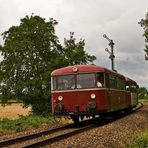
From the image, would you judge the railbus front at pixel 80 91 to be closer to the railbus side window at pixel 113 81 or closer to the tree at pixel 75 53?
the railbus side window at pixel 113 81

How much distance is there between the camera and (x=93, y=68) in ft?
74.3

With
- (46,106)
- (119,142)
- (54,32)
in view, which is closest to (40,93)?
(46,106)

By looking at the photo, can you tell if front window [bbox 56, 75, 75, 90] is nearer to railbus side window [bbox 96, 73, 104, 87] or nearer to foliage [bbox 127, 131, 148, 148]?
railbus side window [bbox 96, 73, 104, 87]

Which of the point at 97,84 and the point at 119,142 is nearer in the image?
the point at 119,142

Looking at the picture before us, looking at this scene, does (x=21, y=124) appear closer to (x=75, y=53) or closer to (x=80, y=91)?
(x=80, y=91)

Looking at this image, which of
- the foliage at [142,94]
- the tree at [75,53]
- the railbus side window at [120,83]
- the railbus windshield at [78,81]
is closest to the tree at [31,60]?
the tree at [75,53]

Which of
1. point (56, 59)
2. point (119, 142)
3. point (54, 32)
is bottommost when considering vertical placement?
point (119, 142)

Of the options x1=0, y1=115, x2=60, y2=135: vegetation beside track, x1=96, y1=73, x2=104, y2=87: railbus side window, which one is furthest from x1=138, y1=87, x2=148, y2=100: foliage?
x1=96, y1=73, x2=104, y2=87: railbus side window

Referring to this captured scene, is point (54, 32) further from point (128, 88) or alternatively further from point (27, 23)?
point (128, 88)

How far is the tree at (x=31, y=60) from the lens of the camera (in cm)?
4403

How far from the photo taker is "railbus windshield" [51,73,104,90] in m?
22.5

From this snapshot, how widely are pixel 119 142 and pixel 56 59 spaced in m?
29.8

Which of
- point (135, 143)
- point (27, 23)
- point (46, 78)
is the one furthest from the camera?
point (27, 23)

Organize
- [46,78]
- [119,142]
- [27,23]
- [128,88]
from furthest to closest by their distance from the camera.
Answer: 1. [27,23]
2. [46,78]
3. [128,88]
4. [119,142]
